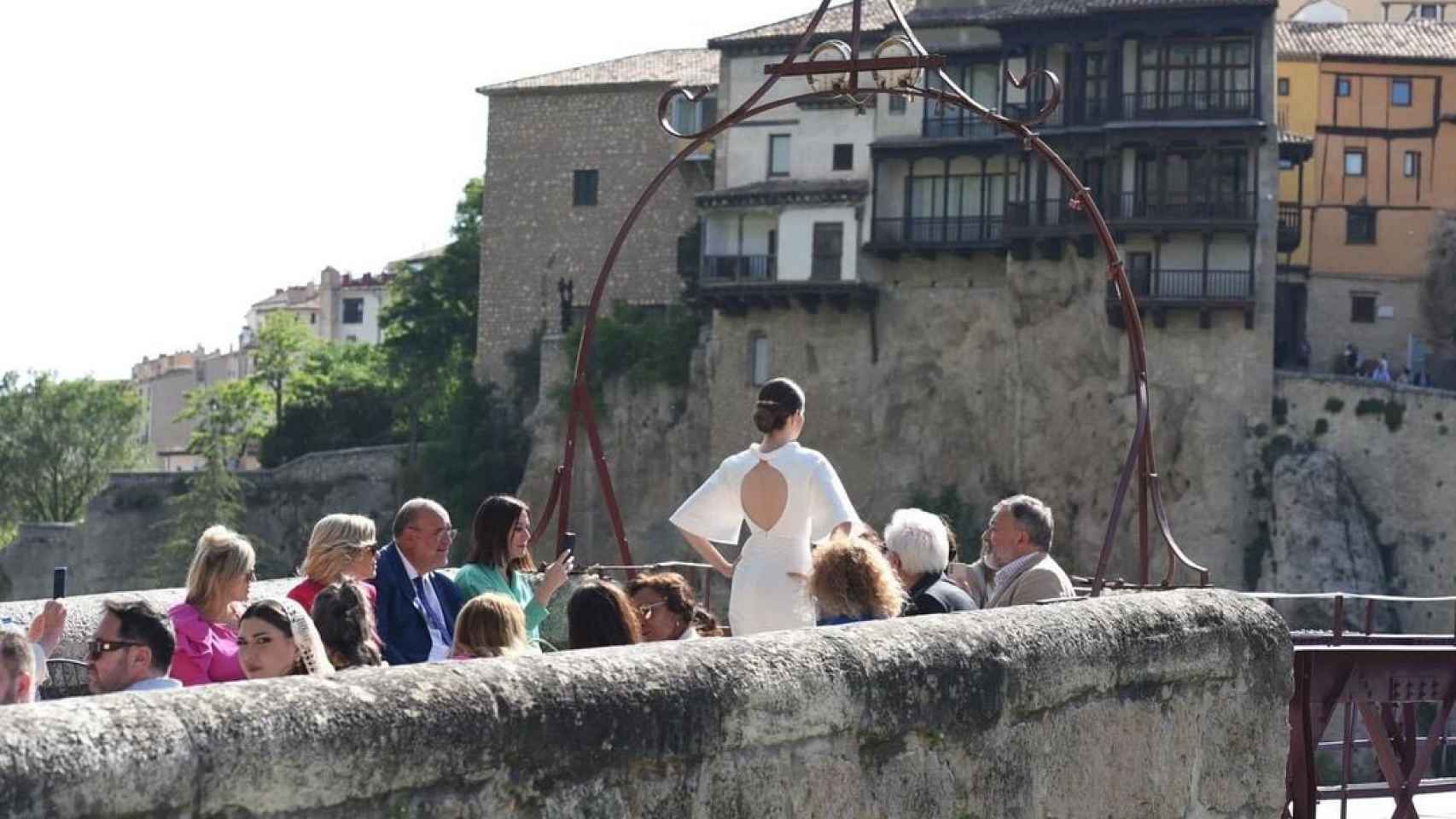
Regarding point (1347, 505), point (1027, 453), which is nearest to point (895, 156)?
point (1027, 453)

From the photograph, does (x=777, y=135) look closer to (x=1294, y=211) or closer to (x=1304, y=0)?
(x=1294, y=211)

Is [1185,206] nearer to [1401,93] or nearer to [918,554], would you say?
[1401,93]

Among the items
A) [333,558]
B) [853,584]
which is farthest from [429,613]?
[853,584]

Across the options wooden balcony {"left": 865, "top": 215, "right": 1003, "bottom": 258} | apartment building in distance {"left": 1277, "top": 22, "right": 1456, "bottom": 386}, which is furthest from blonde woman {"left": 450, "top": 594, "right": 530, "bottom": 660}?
apartment building in distance {"left": 1277, "top": 22, "right": 1456, "bottom": 386}

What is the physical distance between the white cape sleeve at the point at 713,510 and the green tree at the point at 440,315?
6959 centimetres

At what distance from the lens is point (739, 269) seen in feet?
209

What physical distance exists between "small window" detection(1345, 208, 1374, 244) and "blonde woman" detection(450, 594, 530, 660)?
5923cm

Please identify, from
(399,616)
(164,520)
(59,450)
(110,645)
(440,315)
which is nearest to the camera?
(110,645)

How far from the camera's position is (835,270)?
62.3 m

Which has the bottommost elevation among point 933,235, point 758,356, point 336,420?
point 336,420

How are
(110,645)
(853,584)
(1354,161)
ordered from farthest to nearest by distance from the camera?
(1354,161) → (853,584) → (110,645)

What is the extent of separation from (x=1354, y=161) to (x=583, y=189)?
20.5m

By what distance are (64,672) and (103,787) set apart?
619 centimetres

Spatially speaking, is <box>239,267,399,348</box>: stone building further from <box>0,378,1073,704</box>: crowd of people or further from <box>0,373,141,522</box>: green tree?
<box>0,378,1073,704</box>: crowd of people
